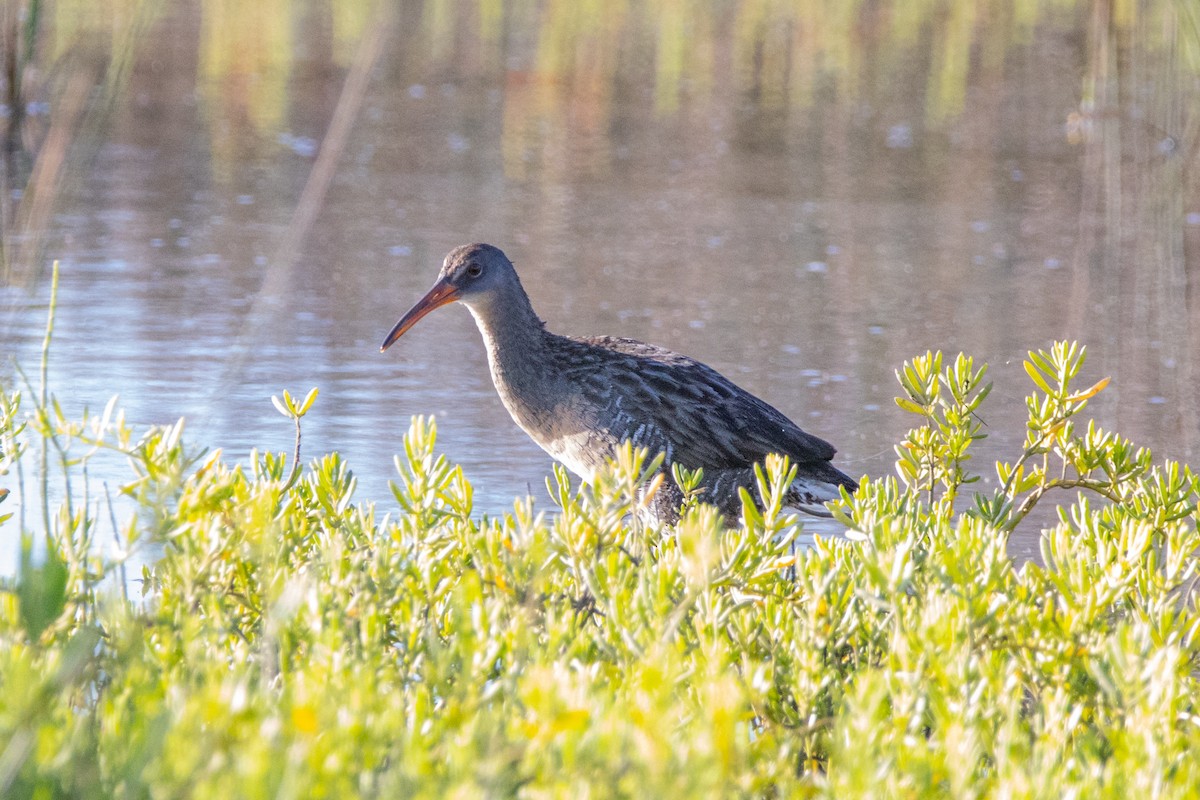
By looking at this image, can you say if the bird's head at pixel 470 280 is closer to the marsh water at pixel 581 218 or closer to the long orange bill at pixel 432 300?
the long orange bill at pixel 432 300

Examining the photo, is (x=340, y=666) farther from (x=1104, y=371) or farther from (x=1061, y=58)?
(x=1061, y=58)

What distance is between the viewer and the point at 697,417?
5238 mm

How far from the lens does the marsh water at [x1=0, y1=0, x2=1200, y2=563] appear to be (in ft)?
20.9

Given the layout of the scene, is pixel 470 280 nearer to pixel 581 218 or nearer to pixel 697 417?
pixel 697 417

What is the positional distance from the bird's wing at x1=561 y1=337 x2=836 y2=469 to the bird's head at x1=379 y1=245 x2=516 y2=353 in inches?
21.2

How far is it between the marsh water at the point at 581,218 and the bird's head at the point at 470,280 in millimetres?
558

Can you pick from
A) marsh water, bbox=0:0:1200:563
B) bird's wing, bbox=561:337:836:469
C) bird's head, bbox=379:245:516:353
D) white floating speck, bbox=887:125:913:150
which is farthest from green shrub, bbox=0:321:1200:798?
white floating speck, bbox=887:125:913:150

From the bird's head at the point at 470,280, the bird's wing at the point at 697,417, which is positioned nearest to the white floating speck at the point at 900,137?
the bird's head at the point at 470,280

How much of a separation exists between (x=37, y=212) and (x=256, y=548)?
2.62 feet

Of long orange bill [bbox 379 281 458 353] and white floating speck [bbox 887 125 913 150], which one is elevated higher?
white floating speck [bbox 887 125 913 150]

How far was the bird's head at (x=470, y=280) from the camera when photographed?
18.7ft

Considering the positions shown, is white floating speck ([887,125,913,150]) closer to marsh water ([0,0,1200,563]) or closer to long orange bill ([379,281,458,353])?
marsh water ([0,0,1200,563])

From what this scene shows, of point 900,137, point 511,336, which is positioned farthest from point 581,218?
point 511,336

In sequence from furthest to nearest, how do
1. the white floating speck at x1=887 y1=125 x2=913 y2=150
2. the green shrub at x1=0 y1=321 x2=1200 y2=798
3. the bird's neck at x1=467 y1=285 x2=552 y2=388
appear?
the white floating speck at x1=887 y1=125 x2=913 y2=150 < the bird's neck at x1=467 y1=285 x2=552 y2=388 < the green shrub at x1=0 y1=321 x2=1200 y2=798
